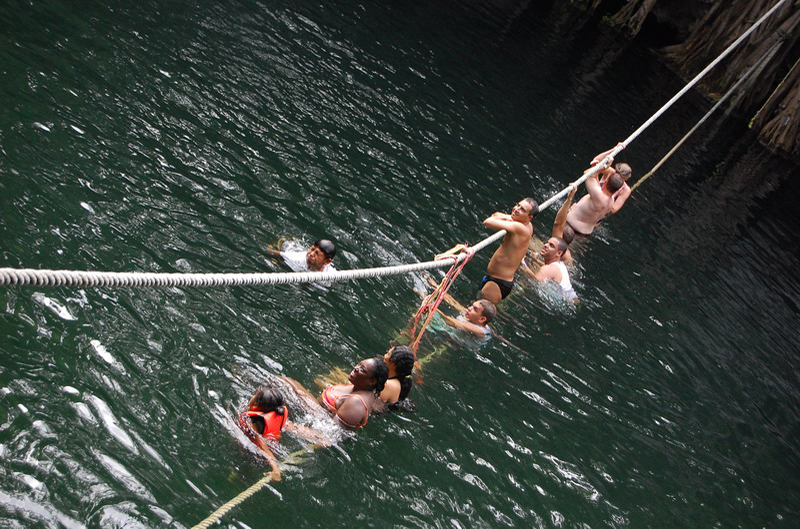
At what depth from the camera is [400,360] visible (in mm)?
7105

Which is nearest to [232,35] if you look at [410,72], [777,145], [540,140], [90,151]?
[410,72]

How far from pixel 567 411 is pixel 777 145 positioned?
2176cm

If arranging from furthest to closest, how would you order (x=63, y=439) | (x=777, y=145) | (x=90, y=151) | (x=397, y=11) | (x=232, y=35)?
(x=777, y=145)
(x=397, y=11)
(x=232, y=35)
(x=90, y=151)
(x=63, y=439)

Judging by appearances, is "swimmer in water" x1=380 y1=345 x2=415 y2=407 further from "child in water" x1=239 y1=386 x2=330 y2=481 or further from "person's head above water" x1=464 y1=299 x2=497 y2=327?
"person's head above water" x1=464 y1=299 x2=497 y2=327

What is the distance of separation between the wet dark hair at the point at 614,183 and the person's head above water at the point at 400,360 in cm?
718

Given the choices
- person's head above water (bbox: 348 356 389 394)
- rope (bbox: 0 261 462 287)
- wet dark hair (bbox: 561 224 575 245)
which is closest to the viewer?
rope (bbox: 0 261 462 287)

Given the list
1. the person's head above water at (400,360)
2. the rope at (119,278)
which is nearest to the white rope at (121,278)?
the rope at (119,278)

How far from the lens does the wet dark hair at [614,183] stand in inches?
505

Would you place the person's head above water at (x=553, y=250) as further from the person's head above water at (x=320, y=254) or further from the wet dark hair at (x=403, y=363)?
the wet dark hair at (x=403, y=363)

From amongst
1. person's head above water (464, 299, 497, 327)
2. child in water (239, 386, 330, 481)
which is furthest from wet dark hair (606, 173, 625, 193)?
child in water (239, 386, 330, 481)

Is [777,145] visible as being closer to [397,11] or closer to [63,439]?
[397,11]

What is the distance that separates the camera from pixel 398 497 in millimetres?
6578

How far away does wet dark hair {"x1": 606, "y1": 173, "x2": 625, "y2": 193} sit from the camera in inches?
505

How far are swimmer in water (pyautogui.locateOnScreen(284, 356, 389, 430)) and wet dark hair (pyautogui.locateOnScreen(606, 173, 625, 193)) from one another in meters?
7.54
